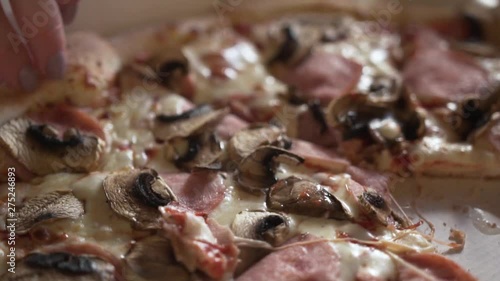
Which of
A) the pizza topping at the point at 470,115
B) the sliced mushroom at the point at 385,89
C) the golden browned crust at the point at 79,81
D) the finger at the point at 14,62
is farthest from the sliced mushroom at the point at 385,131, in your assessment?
the finger at the point at 14,62

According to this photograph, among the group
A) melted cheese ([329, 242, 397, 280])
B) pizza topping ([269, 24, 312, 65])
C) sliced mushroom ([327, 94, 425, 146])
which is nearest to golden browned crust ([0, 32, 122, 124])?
pizza topping ([269, 24, 312, 65])

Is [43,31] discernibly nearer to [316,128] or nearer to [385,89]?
[316,128]

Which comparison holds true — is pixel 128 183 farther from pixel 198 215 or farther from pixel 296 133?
pixel 296 133

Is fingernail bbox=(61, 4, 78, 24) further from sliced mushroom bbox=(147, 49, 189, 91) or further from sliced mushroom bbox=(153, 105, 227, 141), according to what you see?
sliced mushroom bbox=(153, 105, 227, 141)

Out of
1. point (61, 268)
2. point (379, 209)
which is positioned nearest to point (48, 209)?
point (61, 268)

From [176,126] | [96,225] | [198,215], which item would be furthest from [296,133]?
[96,225]

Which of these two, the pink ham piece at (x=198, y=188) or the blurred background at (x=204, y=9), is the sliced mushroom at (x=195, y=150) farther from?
the blurred background at (x=204, y=9)
